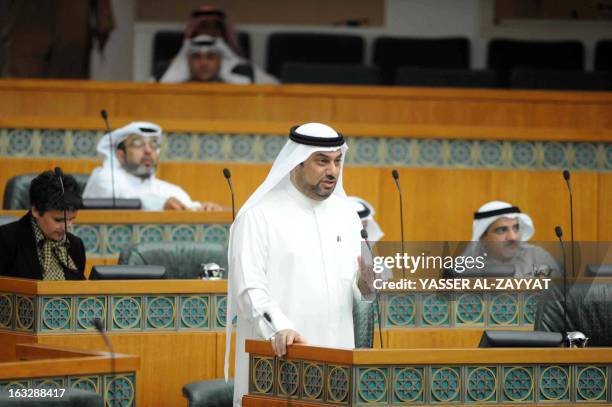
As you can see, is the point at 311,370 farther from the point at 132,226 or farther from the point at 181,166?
the point at 181,166

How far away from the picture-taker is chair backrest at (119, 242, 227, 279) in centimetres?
854

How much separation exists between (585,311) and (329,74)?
539 cm

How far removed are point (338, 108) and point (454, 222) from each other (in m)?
1.23

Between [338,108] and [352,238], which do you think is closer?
[352,238]

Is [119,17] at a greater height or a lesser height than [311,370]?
greater

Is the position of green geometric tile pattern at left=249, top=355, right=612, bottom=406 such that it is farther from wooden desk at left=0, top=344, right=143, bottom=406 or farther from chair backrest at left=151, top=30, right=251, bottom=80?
chair backrest at left=151, top=30, right=251, bottom=80

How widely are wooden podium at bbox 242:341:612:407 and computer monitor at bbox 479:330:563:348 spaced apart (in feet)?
0.29

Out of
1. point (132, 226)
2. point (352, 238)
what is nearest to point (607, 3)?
point (132, 226)

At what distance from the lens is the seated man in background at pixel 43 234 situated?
7.91 meters

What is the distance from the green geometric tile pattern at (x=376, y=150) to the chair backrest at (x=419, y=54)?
2.27 meters

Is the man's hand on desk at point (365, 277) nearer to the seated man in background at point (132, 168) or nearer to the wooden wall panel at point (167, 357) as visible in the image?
the wooden wall panel at point (167, 357)

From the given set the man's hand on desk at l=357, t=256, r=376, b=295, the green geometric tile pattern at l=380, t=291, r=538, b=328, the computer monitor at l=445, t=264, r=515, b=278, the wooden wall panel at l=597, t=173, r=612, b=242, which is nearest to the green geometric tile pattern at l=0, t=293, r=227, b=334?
the green geometric tile pattern at l=380, t=291, r=538, b=328

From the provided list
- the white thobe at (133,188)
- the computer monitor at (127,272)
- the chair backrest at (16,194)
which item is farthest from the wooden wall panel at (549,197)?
the computer monitor at (127,272)

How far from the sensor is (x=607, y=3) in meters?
14.4
